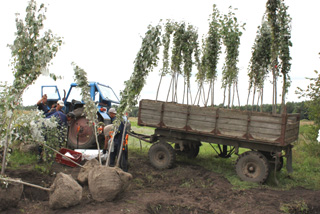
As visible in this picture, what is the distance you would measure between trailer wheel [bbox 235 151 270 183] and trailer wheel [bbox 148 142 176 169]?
2.00m

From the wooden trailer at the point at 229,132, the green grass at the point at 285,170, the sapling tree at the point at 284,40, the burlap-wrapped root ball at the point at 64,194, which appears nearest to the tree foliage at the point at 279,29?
the sapling tree at the point at 284,40

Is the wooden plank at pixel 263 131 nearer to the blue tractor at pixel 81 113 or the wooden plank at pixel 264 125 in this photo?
the wooden plank at pixel 264 125

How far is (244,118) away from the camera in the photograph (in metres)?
7.54

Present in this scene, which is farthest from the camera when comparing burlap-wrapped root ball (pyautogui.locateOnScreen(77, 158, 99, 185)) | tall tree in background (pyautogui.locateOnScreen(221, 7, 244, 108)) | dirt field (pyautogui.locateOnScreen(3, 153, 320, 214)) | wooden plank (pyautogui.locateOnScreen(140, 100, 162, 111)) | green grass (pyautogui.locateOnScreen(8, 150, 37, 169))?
tall tree in background (pyautogui.locateOnScreen(221, 7, 244, 108))

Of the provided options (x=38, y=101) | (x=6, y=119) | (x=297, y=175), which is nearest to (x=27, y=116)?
(x=6, y=119)

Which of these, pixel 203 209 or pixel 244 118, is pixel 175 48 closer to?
pixel 244 118

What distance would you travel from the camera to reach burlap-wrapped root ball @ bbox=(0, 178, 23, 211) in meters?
4.99

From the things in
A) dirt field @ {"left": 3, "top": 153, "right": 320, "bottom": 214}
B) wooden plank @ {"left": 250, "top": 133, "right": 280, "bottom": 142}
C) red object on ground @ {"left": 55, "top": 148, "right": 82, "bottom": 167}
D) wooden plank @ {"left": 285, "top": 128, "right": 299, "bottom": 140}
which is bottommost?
dirt field @ {"left": 3, "top": 153, "right": 320, "bottom": 214}

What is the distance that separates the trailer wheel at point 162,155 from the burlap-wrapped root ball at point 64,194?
3739mm

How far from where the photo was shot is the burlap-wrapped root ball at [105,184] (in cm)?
559

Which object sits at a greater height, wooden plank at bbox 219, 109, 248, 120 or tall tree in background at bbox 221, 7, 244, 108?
tall tree in background at bbox 221, 7, 244, 108

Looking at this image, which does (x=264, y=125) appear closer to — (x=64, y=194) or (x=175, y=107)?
(x=175, y=107)

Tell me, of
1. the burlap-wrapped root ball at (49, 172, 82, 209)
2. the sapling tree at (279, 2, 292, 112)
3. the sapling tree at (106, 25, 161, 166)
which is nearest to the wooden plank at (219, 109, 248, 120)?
the sapling tree at (106, 25, 161, 166)

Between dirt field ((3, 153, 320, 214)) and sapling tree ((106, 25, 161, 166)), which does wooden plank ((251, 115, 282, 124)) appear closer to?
dirt field ((3, 153, 320, 214))
